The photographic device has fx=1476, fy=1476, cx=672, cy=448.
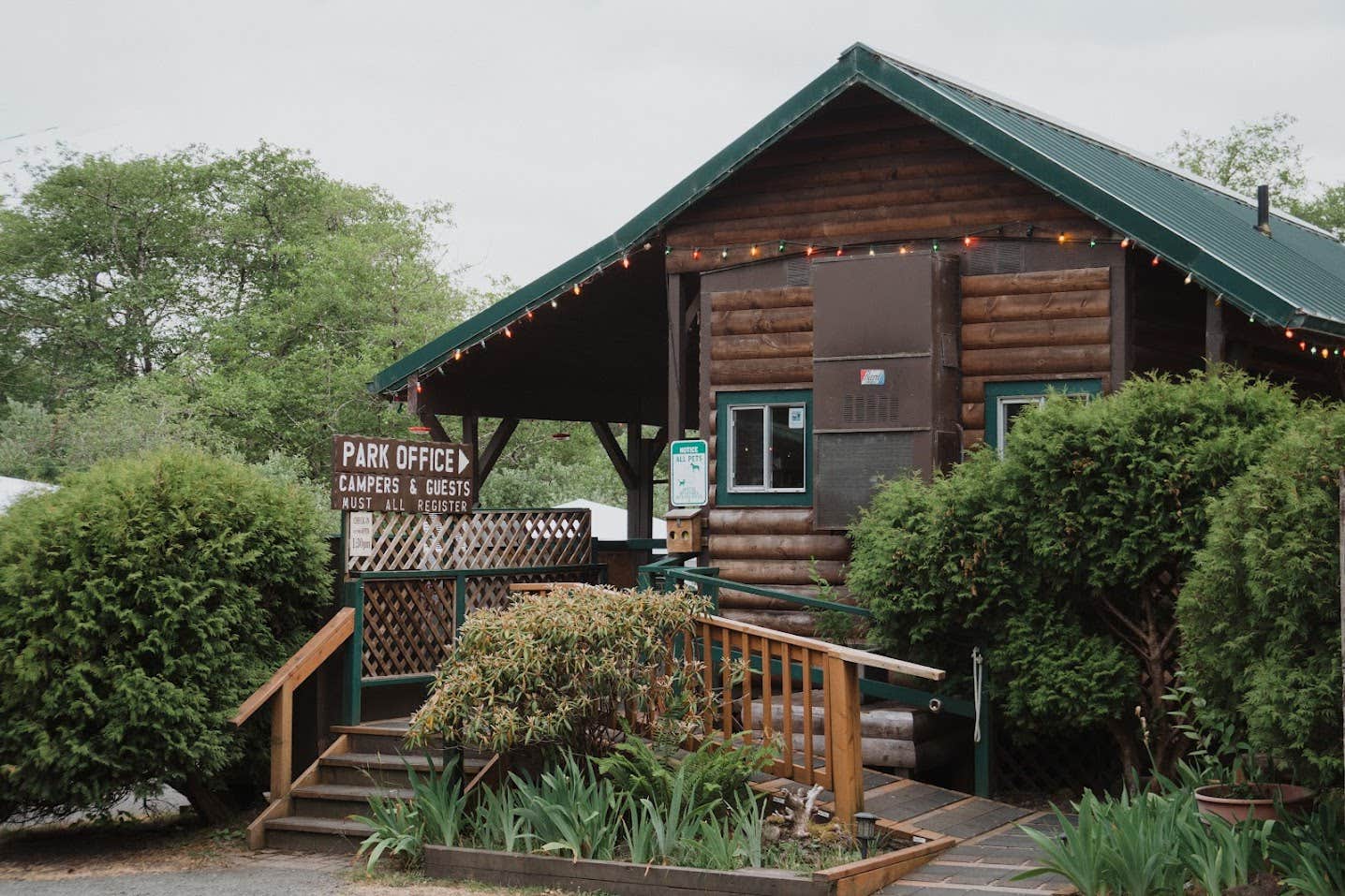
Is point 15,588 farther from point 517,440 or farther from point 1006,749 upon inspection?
point 517,440

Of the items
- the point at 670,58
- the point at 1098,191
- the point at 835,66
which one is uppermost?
the point at 670,58

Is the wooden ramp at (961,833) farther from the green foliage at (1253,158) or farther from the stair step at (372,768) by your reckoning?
the green foliage at (1253,158)

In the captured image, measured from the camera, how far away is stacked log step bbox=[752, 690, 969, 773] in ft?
35.2

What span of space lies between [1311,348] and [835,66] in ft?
15.8

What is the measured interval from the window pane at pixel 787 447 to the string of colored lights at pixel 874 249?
4.94 feet

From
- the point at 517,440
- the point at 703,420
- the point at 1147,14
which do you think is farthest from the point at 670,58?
the point at 703,420

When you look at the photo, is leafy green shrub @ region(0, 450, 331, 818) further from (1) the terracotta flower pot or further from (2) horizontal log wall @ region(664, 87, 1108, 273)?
(1) the terracotta flower pot

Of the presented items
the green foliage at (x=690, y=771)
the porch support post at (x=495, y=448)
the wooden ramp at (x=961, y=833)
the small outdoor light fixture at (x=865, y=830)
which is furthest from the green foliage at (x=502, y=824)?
the porch support post at (x=495, y=448)

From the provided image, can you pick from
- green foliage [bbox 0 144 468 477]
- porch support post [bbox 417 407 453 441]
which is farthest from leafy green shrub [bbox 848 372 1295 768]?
→ green foliage [bbox 0 144 468 477]

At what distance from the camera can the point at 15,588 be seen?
35.2 ft

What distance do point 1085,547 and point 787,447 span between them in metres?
4.41

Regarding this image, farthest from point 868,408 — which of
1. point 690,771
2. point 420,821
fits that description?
point 420,821

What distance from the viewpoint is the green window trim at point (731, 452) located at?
45.5 ft

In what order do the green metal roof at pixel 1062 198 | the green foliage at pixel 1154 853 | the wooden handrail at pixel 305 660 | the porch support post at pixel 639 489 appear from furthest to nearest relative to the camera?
the porch support post at pixel 639 489, the green metal roof at pixel 1062 198, the wooden handrail at pixel 305 660, the green foliage at pixel 1154 853
